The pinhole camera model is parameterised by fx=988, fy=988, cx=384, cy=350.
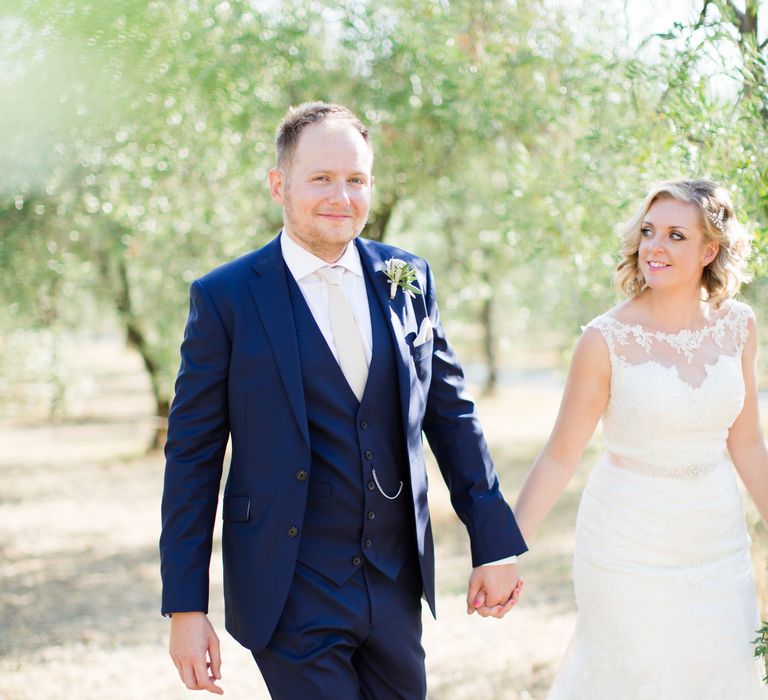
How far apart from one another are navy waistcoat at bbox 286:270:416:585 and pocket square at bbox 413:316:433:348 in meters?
0.17

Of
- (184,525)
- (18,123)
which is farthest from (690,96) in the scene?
(18,123)

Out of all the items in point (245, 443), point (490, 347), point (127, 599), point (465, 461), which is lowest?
point (127, 599)

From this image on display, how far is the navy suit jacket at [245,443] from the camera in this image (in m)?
2.77

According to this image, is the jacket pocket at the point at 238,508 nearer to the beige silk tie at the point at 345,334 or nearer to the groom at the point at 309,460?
the groom at the point at 309,460

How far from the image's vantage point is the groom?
2779 millimetres

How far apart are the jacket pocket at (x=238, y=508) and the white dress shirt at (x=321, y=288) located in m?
0.51

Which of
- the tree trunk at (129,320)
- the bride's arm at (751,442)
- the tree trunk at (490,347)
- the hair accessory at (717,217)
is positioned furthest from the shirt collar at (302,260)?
the tree trunk at (490,347)

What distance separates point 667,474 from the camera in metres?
3.53

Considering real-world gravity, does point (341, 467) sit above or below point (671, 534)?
above

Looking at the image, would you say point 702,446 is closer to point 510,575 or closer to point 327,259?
point 510,575

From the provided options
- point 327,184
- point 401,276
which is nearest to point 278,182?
point 327,184

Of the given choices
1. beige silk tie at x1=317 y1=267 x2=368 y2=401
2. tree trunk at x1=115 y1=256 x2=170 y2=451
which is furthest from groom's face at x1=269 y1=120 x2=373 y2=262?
tree trunk at x1=115 y1=256 x2=170 y2=451

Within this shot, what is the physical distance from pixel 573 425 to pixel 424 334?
804mm

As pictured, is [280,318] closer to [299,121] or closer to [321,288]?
[321,288]
